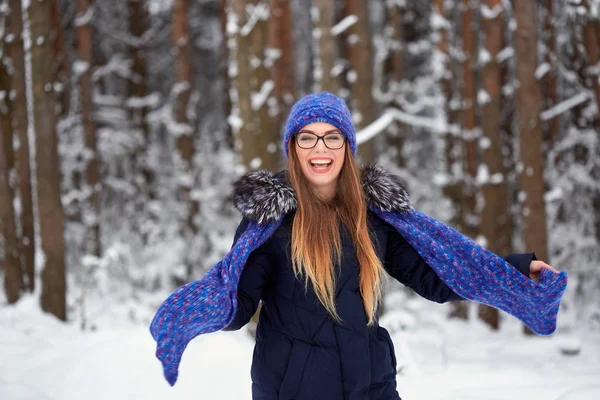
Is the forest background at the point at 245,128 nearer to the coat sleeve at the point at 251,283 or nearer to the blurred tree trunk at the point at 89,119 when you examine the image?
the blurred tree trunk at the point at 89,119

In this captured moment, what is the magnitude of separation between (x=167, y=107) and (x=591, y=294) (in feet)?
36.7

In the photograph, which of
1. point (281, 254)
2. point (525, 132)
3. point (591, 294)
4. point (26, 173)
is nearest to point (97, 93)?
point (26, 173)

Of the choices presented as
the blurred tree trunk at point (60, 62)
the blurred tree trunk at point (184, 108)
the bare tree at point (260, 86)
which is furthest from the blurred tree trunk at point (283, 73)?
the blurred tree trunk at point (60, 62)

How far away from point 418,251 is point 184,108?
453 inches

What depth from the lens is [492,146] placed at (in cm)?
1027

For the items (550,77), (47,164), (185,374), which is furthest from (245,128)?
(550,77)

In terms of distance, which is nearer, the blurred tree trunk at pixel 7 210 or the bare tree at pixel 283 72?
the blurred tree trunk at pixel 7 210

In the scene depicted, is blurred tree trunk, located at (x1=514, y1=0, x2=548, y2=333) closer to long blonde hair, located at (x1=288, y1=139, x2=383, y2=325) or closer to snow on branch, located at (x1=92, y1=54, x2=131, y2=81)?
long blonde hair, located at (x1=288, y1=139, x2=383, y2=325)

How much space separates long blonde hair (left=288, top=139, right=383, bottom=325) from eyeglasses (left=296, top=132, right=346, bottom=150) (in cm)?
7

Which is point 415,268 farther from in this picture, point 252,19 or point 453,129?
point 453,129

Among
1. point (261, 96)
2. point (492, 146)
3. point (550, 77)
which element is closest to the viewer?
point (261, 96)

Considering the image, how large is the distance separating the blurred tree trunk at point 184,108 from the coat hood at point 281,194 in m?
10.9

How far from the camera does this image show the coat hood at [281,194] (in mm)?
2582

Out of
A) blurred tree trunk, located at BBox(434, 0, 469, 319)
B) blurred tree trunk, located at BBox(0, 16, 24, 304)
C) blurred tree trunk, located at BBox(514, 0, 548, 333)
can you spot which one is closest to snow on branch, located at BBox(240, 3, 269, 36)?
blurred tree trunk, located at BBox(514, 0, 548, 333)
